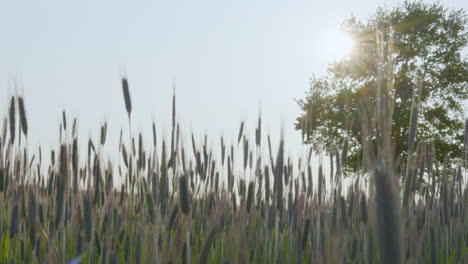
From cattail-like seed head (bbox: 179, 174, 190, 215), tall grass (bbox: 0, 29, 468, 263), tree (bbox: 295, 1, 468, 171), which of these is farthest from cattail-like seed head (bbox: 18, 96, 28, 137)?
tree (bbox: 295, 1, 468, 171)

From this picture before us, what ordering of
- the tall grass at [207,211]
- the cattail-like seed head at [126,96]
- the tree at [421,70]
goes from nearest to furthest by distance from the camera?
the tall grass at [207,211] < the cattail-like seed head at [126,96] < the tree at [421,70]

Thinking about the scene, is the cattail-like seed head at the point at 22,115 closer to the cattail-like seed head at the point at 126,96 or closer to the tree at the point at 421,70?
the cattail-like seed head at the point at 126,96

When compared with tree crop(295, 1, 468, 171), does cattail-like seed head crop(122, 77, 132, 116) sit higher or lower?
lower

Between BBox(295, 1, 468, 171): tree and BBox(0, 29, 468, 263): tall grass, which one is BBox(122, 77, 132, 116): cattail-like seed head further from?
BBox(295, 1, 468, 171): tree

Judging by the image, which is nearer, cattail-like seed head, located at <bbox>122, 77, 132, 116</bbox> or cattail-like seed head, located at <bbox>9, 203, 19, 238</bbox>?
cattail-like seed head, located at <bbox>9, 203, 19, 238</bbox>

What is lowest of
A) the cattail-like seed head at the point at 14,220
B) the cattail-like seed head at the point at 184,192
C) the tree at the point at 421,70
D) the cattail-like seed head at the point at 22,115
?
the cattail-like seed head at the point at 14,220

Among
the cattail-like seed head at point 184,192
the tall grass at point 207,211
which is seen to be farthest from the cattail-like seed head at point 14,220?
the cattail-like seed head at point 184,192

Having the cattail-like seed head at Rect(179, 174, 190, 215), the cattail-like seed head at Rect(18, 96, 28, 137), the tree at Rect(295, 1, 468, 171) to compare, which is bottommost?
the cattail-like seed head at Rect(179, 174, 190, 215)

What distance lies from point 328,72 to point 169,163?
27.3 m

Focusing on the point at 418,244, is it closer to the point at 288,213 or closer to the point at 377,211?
the point at 288,213

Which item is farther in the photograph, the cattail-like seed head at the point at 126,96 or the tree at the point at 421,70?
the tree at the point at 421,70

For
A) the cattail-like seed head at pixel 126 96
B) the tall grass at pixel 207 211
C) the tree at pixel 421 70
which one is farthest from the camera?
the tree at pixel 421 70

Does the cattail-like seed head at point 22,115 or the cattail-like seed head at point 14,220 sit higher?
the cattail-like seed head at point 22,115

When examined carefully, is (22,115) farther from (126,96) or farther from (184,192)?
(184,192)
